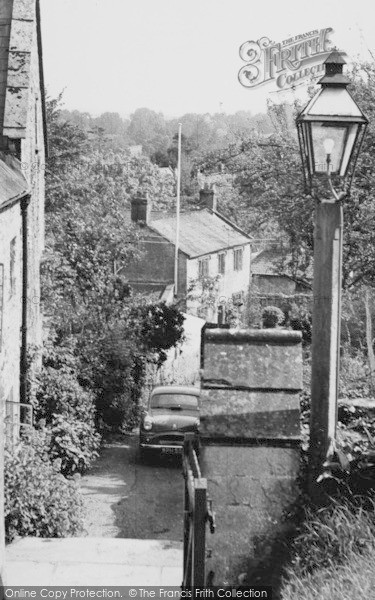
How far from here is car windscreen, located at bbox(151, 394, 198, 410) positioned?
18.4m

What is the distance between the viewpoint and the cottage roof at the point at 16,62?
1557cm

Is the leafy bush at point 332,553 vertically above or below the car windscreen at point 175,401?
above

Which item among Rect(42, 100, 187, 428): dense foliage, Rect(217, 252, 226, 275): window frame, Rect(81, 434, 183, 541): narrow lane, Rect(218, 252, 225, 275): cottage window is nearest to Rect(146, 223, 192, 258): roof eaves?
Rect(217, 252, 226, 275): window frame

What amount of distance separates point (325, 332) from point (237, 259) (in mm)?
44170

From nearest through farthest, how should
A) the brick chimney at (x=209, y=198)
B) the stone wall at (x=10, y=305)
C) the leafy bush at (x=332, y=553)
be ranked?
1. the leafy bush at (x=332, y=553)
2. the stone wall at (x=10, y=305)
3. the brick chimney at (x=209, y=198)

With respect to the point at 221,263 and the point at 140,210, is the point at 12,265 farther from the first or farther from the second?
the point at 221,263

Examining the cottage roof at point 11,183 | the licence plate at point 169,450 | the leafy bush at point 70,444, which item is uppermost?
the cottage roof at point 11,183

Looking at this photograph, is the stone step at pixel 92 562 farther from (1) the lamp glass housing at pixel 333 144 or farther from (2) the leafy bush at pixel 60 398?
(2) the leafy bush at pixel 60 398

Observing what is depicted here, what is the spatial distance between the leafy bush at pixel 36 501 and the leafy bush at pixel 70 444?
261 centimetres

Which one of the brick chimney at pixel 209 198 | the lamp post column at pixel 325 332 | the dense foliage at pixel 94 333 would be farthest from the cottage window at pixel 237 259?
the lamp post column at pixel 325 332

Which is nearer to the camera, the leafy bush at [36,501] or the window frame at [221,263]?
the leafy bush at [36,501]

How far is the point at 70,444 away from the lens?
53.0 ft

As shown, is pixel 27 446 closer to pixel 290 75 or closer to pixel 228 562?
pixel 228 562

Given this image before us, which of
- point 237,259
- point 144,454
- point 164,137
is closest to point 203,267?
point 237,259
